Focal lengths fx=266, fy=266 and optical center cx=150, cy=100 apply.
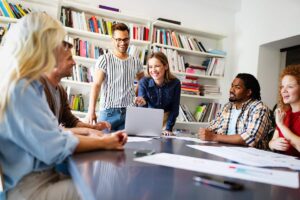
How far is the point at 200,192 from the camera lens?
2.09 feet

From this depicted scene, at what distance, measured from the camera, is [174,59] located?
3.74m

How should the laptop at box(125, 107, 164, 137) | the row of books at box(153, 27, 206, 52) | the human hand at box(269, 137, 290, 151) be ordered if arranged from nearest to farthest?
the human hand at box(269, 137, 290, 151) < the laptop at box(125, 107, 164, 137) < the row of books at box(153, 27, 206, 52)

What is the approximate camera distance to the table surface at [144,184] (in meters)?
0.60

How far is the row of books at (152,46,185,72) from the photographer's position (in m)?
3.69

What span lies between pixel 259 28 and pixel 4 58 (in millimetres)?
3505

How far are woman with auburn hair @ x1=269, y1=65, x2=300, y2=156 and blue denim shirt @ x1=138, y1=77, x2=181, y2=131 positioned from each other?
2.76 ft

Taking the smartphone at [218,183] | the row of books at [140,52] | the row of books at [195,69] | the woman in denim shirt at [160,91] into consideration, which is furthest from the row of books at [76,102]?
the smartphone at [218,183]

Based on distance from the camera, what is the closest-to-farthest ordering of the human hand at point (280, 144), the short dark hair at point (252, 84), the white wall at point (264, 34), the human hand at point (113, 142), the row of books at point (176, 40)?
the human hand at point (113, 142) → the human hand at point (280, 144) → the short dark hair at point (252, 84) → the white wall at point (264, 34) → the row of books at point (176, 40)

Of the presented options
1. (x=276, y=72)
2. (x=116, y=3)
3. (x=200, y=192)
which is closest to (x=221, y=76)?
(x=276, y=72)

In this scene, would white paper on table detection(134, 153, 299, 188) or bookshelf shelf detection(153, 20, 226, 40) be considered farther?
bookshelf shelf detection(153, 20, 226, 40)

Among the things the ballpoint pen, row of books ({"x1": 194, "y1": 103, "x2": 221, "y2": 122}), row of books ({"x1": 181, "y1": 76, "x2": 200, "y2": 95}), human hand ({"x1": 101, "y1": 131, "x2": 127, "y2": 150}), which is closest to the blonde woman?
human hand ({"x1": 101, "y1": 131, "x2": 127, "y2": 150})

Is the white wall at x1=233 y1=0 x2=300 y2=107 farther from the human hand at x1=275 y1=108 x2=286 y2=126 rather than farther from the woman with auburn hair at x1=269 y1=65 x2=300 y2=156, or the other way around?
the human hand at x1=275 y1=108 x2=286 y2=126

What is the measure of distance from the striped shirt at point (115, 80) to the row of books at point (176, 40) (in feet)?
4.23

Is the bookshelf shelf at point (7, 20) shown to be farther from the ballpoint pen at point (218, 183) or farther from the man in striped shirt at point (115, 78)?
the ballpoint pen at point (218, 183)
